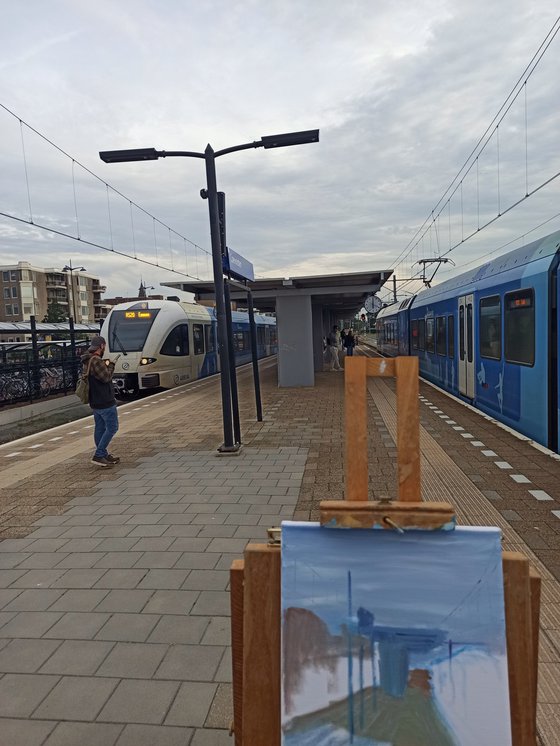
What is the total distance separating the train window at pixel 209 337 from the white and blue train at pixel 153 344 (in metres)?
0.67

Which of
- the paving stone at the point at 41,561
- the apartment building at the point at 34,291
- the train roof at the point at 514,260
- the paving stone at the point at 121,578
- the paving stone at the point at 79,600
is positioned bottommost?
the paving stone at the point at 79,600

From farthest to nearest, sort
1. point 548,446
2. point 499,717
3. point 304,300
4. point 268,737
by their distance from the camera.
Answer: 1. point 304,300
2. point 548,446
3. point 268,737
4. point 499,717

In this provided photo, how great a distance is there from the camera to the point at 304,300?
53.2 feet

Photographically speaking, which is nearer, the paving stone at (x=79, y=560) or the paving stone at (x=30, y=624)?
the paving stone at (x=30, y=624)

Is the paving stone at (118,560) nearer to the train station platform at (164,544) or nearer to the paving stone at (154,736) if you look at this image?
the train station platform at (164,544)

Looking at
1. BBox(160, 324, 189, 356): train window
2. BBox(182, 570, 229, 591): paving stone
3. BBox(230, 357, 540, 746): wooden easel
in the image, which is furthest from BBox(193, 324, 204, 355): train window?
BBox(230, 357, 540, 746): wooden easel

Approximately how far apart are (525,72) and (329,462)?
6413 millimetres

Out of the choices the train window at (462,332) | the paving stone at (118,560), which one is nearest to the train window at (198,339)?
the train window at (462,332)

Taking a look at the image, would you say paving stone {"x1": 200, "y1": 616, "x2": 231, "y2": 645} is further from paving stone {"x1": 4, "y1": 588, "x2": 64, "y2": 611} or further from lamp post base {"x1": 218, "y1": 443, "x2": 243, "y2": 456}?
lamp post base {"x1": 218, "y1": 443, "x2": 243, "y2": 456}

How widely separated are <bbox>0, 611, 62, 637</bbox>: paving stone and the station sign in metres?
5.64

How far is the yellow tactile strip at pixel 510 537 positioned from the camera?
243 cm

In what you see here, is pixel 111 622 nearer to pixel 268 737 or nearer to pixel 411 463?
pixel 268 737

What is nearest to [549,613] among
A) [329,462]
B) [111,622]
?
[111,622]

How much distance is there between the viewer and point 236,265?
862cm
